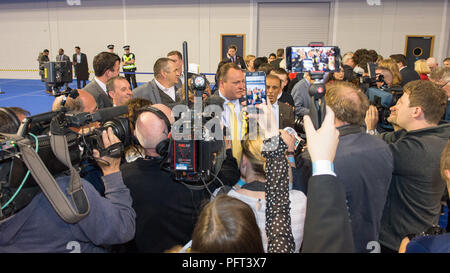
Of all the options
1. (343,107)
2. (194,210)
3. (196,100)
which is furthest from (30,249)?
(343,107)

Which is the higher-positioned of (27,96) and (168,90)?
(168,90)

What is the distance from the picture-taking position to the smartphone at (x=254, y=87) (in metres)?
2.70

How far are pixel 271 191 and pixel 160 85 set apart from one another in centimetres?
334

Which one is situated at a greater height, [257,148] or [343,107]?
[343,107]

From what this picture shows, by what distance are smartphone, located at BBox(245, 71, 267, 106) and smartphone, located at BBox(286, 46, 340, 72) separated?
0.23m

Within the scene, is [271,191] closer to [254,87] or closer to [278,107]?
[254,87]

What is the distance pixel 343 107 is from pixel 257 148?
0.62 meters

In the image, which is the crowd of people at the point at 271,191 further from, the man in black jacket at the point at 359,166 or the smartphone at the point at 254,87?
the smartphone at the point at 254,87

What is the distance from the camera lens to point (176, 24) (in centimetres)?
1542

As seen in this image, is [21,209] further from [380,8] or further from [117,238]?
[380,8]

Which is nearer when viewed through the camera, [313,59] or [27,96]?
[313,59]

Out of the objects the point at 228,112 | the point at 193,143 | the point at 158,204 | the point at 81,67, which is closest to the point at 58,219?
the point at 158,204

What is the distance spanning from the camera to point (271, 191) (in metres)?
1.40

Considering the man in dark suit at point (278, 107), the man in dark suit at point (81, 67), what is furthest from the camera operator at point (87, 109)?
the man in dark suit at point (81, 67)
